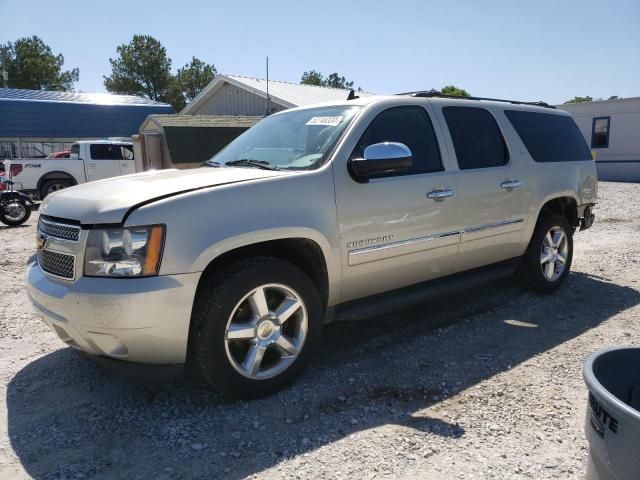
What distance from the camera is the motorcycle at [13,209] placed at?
11.1 meters

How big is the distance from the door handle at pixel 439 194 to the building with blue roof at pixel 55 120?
2866 cm

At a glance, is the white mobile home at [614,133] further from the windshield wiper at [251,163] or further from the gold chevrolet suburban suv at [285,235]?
the windshield wiper at [251,163]

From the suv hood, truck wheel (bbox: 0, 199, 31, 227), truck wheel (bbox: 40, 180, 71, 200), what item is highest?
the suv hood

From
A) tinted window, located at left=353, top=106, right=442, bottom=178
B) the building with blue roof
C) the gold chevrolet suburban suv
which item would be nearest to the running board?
the gold chevrolet suburban suv

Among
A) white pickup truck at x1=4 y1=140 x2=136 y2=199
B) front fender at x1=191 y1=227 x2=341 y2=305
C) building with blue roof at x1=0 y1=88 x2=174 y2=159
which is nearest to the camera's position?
front fender at x1=191 y1=227 x2=341 y2=305

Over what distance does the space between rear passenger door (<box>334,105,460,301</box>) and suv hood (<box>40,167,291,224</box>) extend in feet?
1.83

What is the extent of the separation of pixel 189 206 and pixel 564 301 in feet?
13.0

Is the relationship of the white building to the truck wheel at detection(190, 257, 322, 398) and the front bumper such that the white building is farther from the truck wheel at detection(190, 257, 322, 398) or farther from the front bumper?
the front bumper

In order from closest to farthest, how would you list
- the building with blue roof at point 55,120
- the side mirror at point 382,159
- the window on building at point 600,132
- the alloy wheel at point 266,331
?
the alloy wheel at point 266,331 → the side mirror at point 382,159 → the window on building at point 600,132 → the building with blue roof at point 55,120

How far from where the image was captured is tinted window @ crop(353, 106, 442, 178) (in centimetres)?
375

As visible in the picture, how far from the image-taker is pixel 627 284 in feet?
18.8

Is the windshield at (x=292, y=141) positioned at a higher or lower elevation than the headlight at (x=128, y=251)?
higher

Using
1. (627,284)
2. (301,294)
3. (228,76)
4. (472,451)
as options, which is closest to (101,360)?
Result: (301,294)

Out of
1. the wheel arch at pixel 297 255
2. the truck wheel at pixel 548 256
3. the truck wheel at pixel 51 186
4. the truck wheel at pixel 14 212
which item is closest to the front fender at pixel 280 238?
the wheel arch at pixel 297 255
